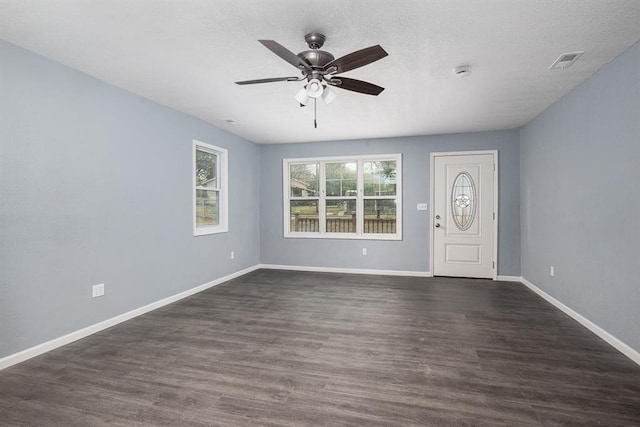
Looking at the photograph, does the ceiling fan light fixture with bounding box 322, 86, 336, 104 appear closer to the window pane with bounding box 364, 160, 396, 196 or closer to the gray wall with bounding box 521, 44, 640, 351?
the gray wall with bounding box 521, 44, 640, 351

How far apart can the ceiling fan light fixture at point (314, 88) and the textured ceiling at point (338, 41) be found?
0.34 meters

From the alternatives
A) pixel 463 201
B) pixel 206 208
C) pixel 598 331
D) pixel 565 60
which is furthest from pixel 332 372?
pixel 463 201

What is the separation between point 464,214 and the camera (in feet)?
18.9

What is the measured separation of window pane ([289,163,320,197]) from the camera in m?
6.59

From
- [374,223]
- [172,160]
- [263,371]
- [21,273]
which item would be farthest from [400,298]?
[21,273]

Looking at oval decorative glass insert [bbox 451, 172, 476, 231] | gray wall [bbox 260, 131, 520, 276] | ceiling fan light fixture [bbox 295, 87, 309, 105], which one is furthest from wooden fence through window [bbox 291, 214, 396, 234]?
ceiling fan light fixture [bbox 295, 87, 309, 105]

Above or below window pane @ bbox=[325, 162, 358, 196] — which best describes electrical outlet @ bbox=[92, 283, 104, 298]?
below

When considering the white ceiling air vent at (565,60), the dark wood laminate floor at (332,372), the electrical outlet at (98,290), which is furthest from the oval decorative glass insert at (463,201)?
the electrical outlet at (98,290)

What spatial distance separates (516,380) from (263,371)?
1.79m

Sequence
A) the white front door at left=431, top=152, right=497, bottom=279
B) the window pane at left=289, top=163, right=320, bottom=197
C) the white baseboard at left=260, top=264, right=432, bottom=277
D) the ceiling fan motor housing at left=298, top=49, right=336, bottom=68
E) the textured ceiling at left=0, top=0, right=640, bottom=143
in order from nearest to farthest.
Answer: the textured ceiling at left=0, top=0, right=640, bottom=143 < the ceiling fan motor housing at left=298, top=49, right=336, bottom=68 < the white front door at left=431, top=152, right=497, bottom=279 < the white baseboard at left=260, top=264, right=432, bottom=277 < the window pane at left=289, top=163, right=320, bottom=197

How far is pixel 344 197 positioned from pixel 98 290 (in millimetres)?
4180

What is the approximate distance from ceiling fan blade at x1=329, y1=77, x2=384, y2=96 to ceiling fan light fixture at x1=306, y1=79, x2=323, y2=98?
0.43ft

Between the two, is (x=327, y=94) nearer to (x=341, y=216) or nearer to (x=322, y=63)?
(x=322, y=63)

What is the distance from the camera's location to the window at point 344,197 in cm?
617
